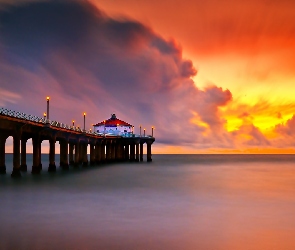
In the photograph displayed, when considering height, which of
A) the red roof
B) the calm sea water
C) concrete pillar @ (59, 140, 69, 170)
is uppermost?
the red roof

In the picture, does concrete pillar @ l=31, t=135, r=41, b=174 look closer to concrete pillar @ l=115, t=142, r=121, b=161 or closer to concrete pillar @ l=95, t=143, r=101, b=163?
concrete pillar @ l=95, t=143, r=101, b=163

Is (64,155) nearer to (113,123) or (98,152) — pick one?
(98,152)

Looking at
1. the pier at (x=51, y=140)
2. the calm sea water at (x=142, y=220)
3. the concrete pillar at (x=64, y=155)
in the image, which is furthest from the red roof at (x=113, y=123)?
the calm sea water at (x=142, y=220)

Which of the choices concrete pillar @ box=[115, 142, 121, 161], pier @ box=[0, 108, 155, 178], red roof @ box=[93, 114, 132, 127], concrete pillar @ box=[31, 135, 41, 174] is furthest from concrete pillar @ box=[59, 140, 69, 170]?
red roof @ box=[93, 114, 132, 127]

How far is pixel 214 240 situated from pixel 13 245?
9.02 meters

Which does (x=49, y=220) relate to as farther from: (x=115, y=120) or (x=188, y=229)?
(x=115, y=120)

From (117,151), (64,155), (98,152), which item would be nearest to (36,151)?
(64,155)

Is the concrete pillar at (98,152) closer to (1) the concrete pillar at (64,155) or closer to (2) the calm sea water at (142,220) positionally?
(1) the concrete pillar at (64,155)

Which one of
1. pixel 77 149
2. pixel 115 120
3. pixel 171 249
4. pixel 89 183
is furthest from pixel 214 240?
pixel 115 120

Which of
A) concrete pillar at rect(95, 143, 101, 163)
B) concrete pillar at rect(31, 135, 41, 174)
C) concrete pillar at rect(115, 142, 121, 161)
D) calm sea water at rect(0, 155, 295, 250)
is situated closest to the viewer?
calm sea water at rect(0, 155, 295, 250)

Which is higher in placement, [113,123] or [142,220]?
[113,123]

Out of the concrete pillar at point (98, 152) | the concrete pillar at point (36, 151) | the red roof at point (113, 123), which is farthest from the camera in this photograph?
the red roof at point (113, 123)

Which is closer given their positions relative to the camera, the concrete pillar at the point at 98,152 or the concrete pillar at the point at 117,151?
the concrete pillar at the point at 98,152

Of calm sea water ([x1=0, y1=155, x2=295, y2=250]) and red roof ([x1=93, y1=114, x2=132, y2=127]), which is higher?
red roof ([x1=93, y1=114, x2=132, y2=127])
